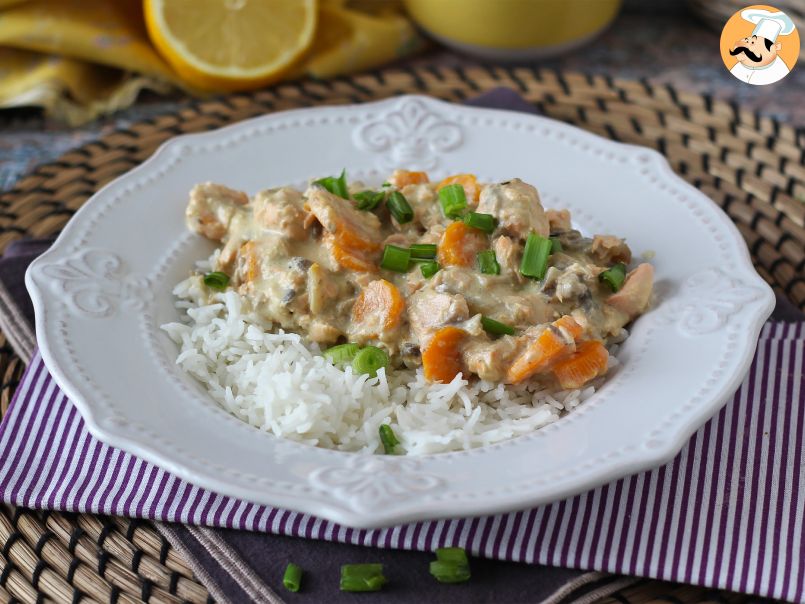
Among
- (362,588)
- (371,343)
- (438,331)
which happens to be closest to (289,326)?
(371,343)

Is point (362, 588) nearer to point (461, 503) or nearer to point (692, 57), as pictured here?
point (461, 503)

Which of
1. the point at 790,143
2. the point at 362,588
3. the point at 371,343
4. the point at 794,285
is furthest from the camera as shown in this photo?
the point at 790,143

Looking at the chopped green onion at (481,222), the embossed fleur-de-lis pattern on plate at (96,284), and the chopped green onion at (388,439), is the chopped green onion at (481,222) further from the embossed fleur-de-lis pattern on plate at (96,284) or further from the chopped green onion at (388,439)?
the embossed fleur-de-lis pattern on plate at (96,284)

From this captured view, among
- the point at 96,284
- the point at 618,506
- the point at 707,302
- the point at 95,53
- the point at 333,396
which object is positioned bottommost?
the point at 95,53

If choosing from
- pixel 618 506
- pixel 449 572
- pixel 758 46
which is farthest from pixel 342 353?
pixel 758 46

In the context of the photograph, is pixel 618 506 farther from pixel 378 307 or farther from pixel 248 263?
pixel 248 263

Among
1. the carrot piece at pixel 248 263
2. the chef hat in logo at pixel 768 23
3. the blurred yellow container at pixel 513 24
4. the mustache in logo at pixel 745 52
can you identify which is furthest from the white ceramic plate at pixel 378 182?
the blurred yellow container at pixel 513 24

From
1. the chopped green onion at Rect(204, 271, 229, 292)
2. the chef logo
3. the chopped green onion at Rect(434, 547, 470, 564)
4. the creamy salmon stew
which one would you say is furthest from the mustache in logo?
the chopped green onion at Rect(434, 547, 470, 564)
